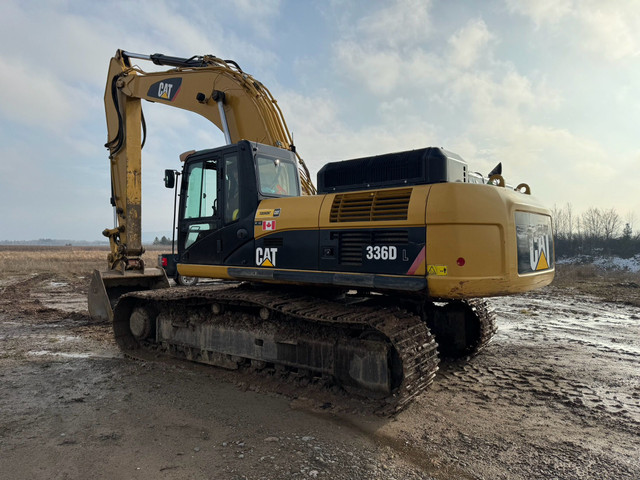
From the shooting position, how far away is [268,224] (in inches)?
216

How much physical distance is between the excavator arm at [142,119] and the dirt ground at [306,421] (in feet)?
6.45

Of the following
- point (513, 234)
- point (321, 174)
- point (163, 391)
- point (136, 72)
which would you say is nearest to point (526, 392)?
point (513, 234)

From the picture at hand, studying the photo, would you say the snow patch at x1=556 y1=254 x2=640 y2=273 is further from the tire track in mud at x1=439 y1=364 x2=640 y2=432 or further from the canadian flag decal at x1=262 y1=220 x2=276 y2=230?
the canadian flag decal at x1=262 y1=220 x2=276 y2=230

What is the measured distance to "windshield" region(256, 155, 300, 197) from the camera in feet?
19.2

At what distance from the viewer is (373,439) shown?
4059 mm

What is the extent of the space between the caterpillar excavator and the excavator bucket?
1.75 m

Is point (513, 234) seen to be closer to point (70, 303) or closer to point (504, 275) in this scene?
point (504, 275)

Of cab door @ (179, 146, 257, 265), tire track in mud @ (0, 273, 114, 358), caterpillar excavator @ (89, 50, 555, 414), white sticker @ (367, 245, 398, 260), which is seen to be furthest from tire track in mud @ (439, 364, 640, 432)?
tire track in mud @ (0, 273, 114, 358)

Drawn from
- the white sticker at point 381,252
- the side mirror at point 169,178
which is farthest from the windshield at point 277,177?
the white sticker at point 381,252

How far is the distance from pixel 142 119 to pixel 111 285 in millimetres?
3553

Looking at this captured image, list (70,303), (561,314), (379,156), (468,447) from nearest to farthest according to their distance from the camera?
(468,447)
(379,156)
(561,314)
(70,303)

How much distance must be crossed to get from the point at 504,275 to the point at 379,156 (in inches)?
73.8

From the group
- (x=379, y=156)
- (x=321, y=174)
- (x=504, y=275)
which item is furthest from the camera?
(x=321, y=174)

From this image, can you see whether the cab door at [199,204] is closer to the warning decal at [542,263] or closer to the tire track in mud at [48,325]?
the tire track in mud at [48,325]
